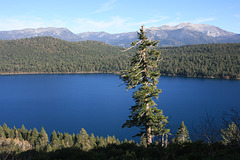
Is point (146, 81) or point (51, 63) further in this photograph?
point (51, 63)

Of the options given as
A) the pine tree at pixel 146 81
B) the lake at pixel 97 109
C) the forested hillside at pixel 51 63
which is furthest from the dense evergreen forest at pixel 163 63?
the pine tree at pixel 146 81

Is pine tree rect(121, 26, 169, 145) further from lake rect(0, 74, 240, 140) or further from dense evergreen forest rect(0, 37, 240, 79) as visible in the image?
dense evergreen forest rect(0, 37, 240, 79)

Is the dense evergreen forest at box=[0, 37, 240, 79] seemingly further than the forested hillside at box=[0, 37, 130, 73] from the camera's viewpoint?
No

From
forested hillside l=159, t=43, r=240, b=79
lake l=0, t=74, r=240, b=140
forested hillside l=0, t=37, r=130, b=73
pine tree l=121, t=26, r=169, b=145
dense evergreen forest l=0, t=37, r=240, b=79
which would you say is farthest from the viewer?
forested hillside l=0, t=37, r=130, b=73

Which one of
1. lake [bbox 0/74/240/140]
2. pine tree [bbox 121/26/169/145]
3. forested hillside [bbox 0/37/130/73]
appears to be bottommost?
lake [bbox 0/74/240/140]

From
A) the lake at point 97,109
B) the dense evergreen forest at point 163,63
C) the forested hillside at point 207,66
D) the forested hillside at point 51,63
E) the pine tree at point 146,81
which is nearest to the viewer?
the pine tree at point 146,81

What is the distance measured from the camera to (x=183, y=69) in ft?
401

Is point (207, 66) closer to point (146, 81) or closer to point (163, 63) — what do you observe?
point (163, 63)

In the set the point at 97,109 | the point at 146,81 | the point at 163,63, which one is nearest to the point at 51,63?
the point at 163,63

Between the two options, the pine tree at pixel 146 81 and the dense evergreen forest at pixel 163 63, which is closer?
the pine tree at pixel 146 81

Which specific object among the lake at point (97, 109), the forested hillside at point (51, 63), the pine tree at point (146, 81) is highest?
the pine tree at point (146, 81)

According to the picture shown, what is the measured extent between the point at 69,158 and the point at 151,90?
20.5 ft

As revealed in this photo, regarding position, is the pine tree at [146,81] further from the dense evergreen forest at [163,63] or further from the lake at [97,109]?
the dense evergreen forest at [163,63]

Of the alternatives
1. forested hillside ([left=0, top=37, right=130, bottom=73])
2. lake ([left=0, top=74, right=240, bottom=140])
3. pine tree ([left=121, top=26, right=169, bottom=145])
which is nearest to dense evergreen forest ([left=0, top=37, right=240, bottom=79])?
forested hillside ([left=0, top=37, right=130, bottom=73])
